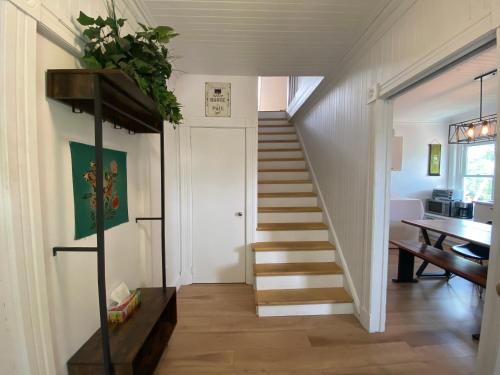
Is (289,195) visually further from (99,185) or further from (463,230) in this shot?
(99,185)

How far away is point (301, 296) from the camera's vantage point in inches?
94.3

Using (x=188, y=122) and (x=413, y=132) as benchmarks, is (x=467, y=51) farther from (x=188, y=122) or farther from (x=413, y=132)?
(x=413, y=132)

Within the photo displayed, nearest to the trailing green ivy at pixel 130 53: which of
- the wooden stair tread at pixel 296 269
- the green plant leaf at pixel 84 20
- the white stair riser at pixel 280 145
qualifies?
the green plant leaf at pixel 84 20

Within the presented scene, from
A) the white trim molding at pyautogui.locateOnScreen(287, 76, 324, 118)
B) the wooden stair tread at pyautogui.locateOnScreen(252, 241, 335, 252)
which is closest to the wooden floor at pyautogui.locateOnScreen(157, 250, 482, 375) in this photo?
the wooden stair tread at pyautogui.locateOnScreen(252, 241, 335, 252)

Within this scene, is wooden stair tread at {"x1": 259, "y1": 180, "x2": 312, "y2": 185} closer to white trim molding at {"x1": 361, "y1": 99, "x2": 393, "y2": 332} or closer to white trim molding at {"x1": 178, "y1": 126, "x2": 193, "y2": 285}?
white trim molding at {"x1": 178, "y1": 126, "x2": 193, "y2": 285}

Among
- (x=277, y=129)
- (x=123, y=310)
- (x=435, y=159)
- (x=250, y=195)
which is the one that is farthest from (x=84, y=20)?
(x=435, y=159)

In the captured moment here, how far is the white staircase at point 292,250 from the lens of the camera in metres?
2.35

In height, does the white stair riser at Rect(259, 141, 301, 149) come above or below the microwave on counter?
above

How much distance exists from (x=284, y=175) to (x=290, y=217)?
2.92 feet

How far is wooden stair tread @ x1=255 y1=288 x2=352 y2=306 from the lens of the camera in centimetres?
232

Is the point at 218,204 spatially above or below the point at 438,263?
above

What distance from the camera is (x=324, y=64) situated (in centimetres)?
253

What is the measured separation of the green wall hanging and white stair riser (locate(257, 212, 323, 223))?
6.49ft

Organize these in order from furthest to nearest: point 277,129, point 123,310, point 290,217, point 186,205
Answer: point 277,129
point 290,217
point 186,205
point 123,310
